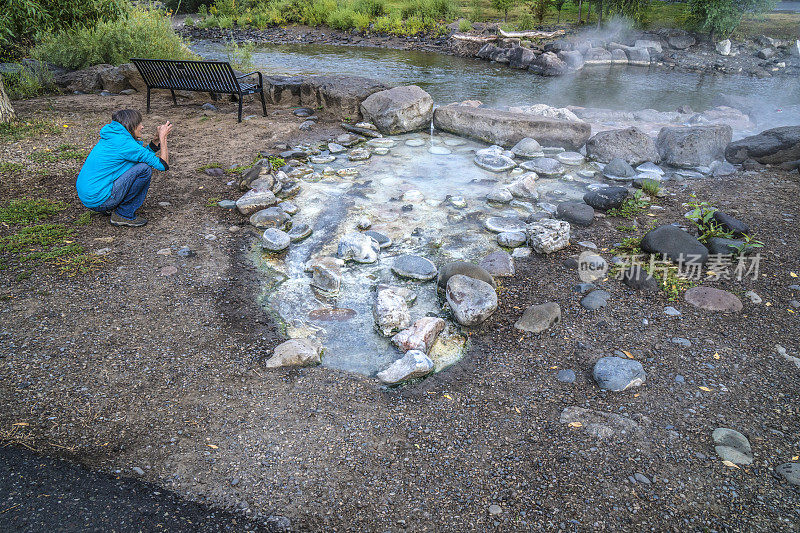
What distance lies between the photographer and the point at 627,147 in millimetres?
6133

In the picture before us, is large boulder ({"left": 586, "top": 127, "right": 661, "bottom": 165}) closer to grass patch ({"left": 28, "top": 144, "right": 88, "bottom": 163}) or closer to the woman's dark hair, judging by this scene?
the woman's dark hair

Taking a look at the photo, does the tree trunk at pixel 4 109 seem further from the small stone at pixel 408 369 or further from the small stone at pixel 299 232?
the small stone at pixel 408 369

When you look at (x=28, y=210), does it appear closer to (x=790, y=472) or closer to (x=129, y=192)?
(x=129, y=192)

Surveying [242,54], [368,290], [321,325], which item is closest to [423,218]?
[368,290]

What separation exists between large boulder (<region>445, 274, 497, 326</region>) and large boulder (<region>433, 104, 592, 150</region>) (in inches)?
148

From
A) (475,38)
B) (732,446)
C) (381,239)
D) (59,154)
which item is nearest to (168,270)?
(381,239)

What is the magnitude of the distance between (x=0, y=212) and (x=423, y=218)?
4022 millimetres

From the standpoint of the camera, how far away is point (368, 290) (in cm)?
391

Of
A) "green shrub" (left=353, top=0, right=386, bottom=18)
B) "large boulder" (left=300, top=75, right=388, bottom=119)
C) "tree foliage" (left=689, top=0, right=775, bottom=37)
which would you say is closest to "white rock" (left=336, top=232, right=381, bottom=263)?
"large boulder" (left=300, top=75, right=388, bottom=119)

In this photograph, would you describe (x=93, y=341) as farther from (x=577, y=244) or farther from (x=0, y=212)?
(x=577, y=244)

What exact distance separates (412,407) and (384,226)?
2297 mm

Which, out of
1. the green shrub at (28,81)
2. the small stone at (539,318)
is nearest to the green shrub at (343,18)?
the green shrub at (28,81)

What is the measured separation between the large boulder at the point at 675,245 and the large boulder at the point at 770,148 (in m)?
2.91

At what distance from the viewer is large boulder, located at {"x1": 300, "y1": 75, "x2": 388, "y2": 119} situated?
25.4 feet
